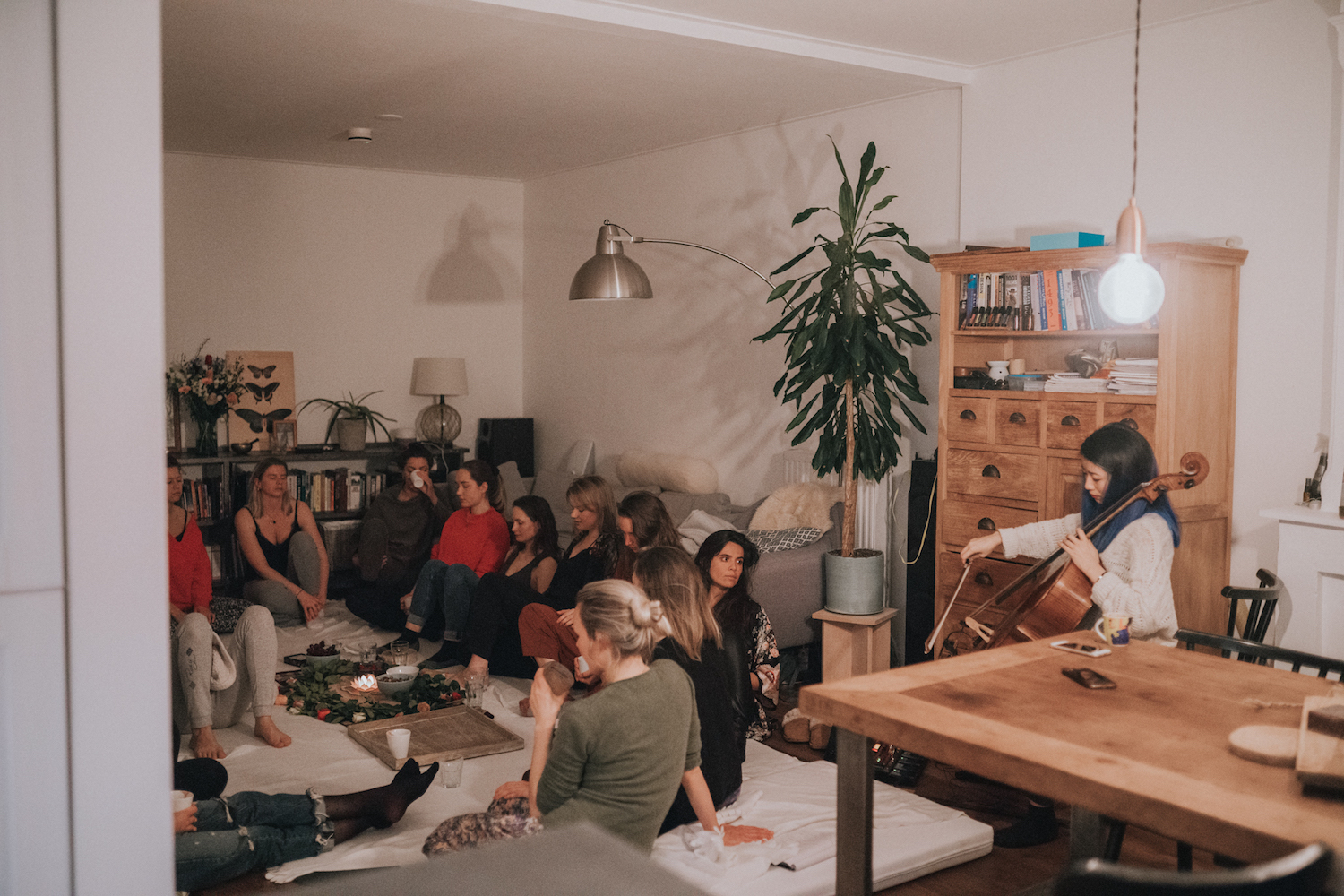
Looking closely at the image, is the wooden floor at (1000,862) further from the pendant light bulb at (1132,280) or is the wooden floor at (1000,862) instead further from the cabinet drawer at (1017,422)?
the pendant light bulb at (1132,280)

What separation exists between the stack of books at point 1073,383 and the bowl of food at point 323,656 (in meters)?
3.26

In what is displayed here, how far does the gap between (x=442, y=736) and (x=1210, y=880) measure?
323cm

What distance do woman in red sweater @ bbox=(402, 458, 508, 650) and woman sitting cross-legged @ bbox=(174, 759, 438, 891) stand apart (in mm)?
1769

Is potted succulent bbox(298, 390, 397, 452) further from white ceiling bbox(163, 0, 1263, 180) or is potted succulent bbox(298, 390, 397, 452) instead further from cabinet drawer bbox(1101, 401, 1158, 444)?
cabinet drawer bbox(1101, 401, 1158, 444)

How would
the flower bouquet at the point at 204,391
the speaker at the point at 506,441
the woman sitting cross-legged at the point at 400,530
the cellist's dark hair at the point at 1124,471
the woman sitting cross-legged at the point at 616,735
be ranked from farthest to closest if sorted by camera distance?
1. the speaker at the point at 506,441
2. the flower bouquet at the point at 204,391
3. the woman sitting cross-legged at the point at 400,530
4. the cellist's dark hair at the point at 1124,471
5. the woman sitting cross-legged at the point at 616,735

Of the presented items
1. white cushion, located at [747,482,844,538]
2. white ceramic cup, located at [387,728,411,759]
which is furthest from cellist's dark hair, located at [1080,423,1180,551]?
white ceramic cup, located at [387,728,411,759]

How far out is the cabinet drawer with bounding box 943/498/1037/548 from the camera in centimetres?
419

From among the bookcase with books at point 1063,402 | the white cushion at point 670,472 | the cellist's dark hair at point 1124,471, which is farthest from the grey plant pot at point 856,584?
the white cushion at point 670,472

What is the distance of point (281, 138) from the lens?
6.50m

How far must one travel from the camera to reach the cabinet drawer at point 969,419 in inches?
168

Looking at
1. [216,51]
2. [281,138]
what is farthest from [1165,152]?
[281,138]

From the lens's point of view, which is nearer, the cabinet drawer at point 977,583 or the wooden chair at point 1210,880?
the wooden chair at point 1210,880

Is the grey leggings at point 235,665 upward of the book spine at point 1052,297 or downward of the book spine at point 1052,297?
downward

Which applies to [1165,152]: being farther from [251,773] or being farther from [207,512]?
[207,512]
